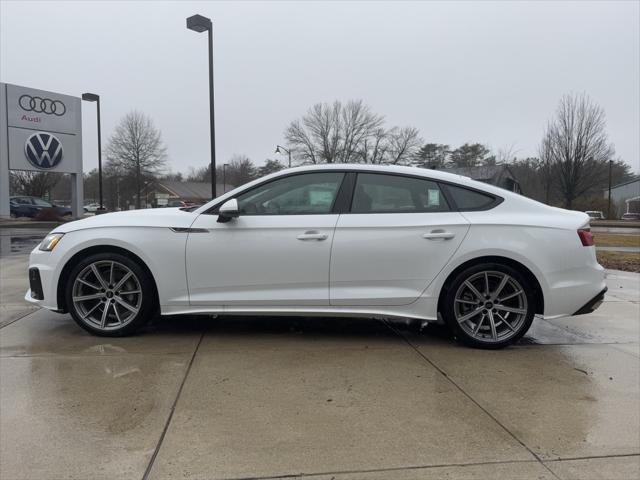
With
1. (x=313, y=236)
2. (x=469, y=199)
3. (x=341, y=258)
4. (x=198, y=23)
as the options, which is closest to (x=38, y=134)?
(x=198, y=23)

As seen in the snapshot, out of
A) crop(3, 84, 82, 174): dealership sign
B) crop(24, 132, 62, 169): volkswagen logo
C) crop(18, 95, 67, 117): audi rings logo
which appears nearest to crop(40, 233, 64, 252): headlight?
crop(3, 84, 82, 174): dealership sign

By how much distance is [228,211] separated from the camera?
4281 millimetres

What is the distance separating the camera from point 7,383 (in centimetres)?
350

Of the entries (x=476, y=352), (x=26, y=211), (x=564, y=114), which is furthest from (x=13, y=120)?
(x=564, y=114)

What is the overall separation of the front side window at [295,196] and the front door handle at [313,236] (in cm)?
21

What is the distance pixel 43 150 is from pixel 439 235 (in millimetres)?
27404

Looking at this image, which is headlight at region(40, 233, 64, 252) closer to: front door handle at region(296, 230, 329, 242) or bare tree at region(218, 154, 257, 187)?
front door handle at region(296, 230, 329, 242)

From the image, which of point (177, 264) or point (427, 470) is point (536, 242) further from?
point (177, 264)

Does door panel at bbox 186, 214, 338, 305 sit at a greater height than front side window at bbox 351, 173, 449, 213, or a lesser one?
lesser

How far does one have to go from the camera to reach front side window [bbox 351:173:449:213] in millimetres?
4426

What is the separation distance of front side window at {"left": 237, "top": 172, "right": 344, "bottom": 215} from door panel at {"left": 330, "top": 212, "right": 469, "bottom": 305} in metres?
0.30

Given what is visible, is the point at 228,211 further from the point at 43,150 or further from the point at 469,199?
the point at 43,150

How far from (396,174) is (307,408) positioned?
89.2 inches

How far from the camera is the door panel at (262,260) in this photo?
4.31m
